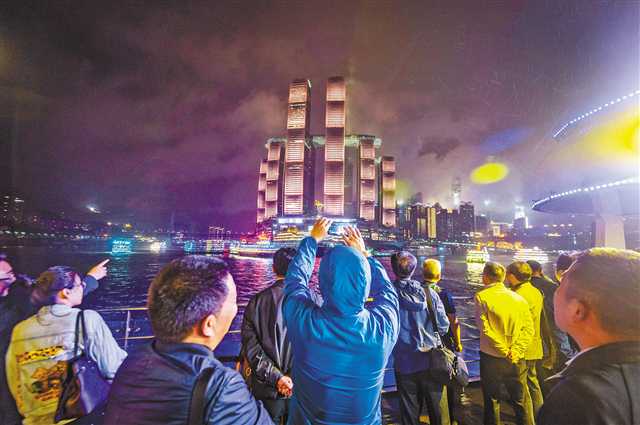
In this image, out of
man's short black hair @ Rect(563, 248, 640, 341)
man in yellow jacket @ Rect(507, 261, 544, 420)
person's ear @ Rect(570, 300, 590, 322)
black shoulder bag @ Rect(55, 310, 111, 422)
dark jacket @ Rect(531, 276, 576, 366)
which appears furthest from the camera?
dark jacket @ Rect(531, 276, 576, 366)

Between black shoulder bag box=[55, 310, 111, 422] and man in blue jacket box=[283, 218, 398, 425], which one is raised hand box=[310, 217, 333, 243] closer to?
man in blue jacket box=[283, 218, 398, 425]

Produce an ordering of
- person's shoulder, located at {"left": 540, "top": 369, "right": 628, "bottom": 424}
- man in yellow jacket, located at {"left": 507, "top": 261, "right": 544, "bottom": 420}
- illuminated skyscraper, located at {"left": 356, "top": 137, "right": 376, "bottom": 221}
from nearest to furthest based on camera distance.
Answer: person's shoulder, located at {"left": 540, "top": 369, "right": 628, "bottom": 424}
man in yellow jacket, located at {"left": 507, "top": 261, "right": 544, "bottom": 420}
illuminated skyscraper, located at {"left": 356, "top": 137, "right": 376, "bottom": 221}

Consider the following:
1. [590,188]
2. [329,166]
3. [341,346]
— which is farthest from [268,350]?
[329,166]

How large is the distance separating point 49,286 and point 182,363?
1833 millimetres

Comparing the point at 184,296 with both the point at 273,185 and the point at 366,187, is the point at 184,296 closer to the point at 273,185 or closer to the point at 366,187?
the point at 366,187

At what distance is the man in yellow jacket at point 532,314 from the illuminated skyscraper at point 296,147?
319 ft

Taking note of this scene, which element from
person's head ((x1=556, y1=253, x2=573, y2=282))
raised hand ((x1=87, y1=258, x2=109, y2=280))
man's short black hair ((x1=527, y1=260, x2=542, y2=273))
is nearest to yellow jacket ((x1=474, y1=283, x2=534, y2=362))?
person's head ((x1=556, y1=253, x2=573, y2=282))

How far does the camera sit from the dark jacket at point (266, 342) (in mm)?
2441

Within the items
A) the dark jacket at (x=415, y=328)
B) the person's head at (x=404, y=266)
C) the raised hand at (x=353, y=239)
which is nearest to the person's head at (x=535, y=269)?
the dark jacket at (x=415, y=328)

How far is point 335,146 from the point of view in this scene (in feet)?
325

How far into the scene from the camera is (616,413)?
923 mm

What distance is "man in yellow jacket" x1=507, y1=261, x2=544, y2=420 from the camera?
3305 millimetres

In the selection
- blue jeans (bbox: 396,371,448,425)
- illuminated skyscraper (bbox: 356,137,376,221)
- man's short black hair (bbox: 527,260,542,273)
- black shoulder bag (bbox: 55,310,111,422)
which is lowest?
blue jeans (bbox: 396,371,448,425)

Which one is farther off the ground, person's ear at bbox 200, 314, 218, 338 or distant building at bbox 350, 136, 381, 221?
distant building at bbox 350, 136, 381, 221
